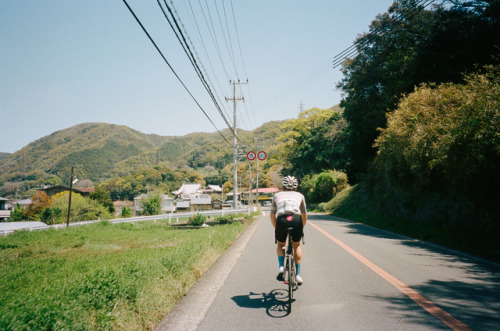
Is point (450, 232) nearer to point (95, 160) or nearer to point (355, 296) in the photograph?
point (355, 296)

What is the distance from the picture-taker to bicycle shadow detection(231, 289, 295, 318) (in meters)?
4.11

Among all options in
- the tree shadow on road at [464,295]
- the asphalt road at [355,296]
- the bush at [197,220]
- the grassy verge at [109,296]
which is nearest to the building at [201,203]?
the bush at [197,220]

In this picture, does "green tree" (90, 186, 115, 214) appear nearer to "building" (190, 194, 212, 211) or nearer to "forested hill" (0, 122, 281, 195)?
"building" (190, 194, 212, 211)

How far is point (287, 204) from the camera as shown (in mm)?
4629

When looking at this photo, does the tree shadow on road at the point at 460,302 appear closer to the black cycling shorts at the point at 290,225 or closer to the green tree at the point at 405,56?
the black cycling shorts at the point at 290,225

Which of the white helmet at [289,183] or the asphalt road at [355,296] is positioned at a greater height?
the white helmet at [289,183]

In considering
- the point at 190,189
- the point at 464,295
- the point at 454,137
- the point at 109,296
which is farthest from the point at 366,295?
the point at 190,189

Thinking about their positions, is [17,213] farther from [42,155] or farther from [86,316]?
[42,155]

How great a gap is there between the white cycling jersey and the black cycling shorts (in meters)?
0.08

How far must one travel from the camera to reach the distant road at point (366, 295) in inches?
144

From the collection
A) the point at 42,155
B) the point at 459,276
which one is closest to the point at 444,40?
the point at 459,276

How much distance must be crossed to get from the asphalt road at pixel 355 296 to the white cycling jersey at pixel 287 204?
1.36 metres

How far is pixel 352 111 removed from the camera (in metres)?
25.9

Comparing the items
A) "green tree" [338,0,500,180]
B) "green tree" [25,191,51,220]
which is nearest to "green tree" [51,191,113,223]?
"green tree" [25,191,51,220]
